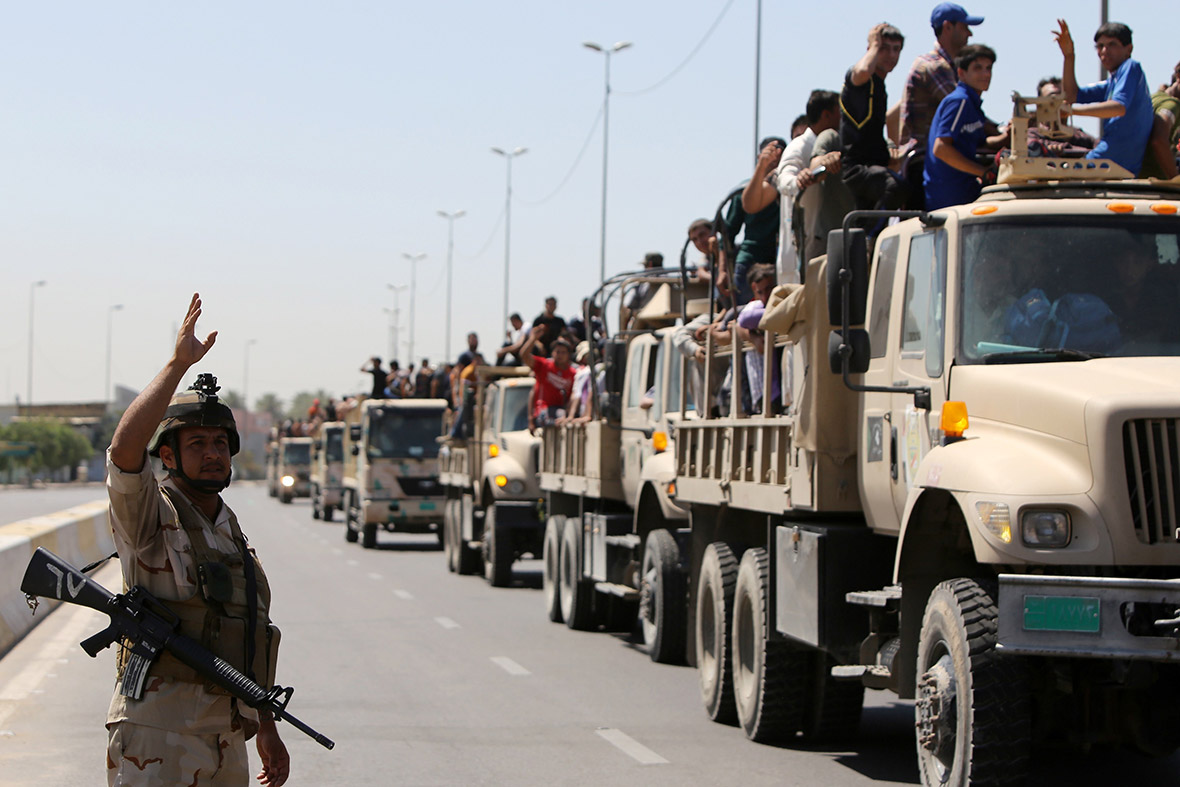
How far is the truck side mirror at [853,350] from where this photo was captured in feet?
24.6

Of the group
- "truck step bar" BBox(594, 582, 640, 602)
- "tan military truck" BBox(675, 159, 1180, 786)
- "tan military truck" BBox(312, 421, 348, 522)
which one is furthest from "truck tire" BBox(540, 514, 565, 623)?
"tan military truck" BBox(312, 421, 348, 522)

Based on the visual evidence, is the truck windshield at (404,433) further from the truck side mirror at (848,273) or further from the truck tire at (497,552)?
the truck side mirror at (848,273)

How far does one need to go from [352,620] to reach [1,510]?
3331 centimetres

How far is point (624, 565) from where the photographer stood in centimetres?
1458

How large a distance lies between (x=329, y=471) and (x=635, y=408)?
3184 centimetres

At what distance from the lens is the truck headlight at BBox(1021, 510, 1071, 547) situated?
6348mm

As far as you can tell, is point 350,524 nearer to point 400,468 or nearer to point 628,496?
point 400,468

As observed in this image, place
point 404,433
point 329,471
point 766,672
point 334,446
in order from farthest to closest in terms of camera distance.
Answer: point 329,471
point 334,446
point 404,433
point 766,672

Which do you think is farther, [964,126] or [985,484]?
[964,126]

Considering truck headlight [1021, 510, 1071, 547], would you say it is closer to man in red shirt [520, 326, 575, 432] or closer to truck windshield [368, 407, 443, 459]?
man in red shirt [520, 326, 575, 432]

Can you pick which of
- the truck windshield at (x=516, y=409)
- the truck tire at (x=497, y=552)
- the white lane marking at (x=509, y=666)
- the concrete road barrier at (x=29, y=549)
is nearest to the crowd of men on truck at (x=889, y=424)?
the white lane marking at (x=509, y=666)

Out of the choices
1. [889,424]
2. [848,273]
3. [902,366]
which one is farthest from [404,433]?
[848,273]

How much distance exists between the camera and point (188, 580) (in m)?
4.72

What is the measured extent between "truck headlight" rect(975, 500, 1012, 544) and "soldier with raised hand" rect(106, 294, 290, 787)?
2.84 metres
